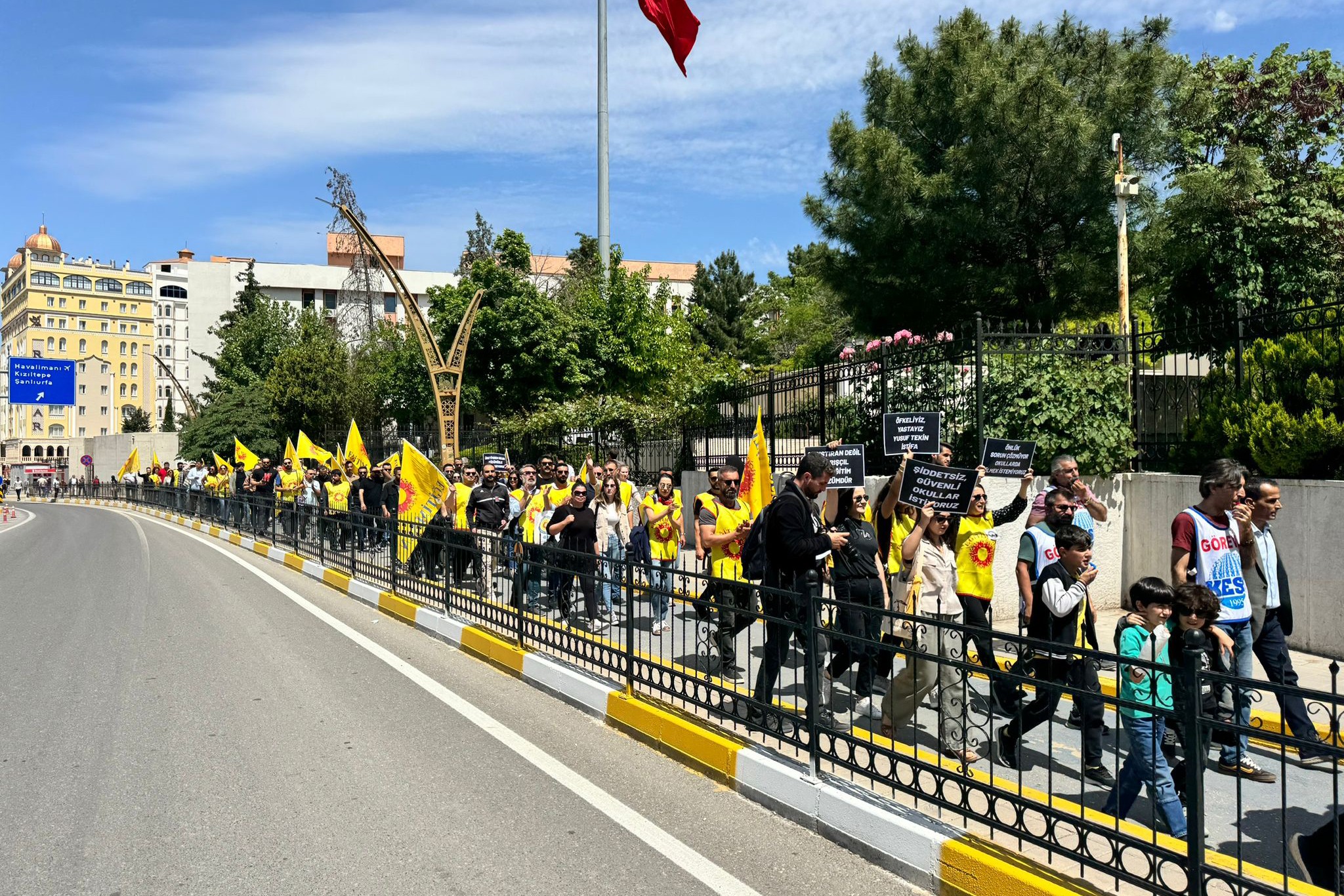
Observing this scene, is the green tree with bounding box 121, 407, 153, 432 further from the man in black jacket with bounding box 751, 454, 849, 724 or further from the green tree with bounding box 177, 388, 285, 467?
the man in black jacket with bounding box 751, 454, 849, 724

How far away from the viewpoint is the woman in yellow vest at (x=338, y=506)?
1480 centimetres

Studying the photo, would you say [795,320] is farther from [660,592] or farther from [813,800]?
[813,800]

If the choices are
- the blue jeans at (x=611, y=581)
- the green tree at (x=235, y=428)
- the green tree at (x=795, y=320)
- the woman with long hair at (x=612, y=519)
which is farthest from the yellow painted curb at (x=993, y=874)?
the green tree at (x=235, y=428)

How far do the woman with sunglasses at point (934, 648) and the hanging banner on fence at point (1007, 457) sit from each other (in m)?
1.28

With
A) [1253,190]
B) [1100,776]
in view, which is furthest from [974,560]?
[1253,190]

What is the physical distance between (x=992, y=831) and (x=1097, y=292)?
62.4ft

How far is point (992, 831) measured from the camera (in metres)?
4.37

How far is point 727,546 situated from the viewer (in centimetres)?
855

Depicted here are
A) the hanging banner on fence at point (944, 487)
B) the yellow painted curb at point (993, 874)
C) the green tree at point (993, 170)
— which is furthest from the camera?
the green tree at point (993, 170)

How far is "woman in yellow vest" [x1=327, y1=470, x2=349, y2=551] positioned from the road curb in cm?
661

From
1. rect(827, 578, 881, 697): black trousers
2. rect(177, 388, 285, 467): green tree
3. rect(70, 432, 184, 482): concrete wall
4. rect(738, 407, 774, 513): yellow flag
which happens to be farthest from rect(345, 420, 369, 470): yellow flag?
rect(70, 432, 184, 482): concrete wall

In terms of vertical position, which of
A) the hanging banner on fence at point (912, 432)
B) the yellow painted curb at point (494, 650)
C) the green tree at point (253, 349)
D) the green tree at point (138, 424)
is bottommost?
the yellow painted curb at point (494, 650)

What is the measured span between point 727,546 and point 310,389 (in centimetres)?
3767

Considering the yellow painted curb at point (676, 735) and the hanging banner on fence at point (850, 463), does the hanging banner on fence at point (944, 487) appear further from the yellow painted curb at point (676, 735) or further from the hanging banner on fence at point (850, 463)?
the yellow painted curb at point (676, 735)
